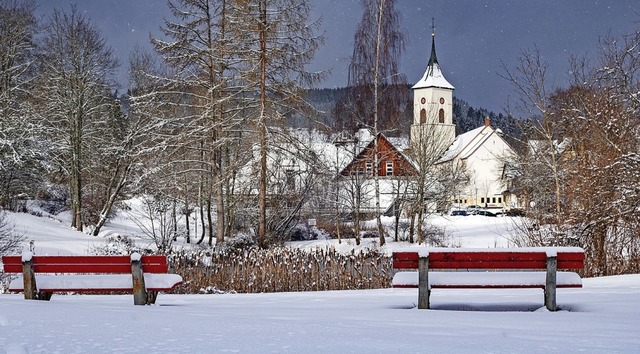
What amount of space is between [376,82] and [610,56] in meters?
12.2

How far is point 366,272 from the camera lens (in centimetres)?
1481

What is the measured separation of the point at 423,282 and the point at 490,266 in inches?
33.9

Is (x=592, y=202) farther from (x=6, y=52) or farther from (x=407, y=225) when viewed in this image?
(x=6, y=52)

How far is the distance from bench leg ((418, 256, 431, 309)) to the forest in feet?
25.6

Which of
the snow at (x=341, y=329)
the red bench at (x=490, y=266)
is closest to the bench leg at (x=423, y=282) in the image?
the red bench at (x=490, y=266)

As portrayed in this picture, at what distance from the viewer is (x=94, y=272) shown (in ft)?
28.1

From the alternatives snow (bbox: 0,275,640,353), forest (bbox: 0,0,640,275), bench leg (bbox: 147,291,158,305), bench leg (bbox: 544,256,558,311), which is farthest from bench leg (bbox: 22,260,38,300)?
forest (bbox: 0,0,640,275)

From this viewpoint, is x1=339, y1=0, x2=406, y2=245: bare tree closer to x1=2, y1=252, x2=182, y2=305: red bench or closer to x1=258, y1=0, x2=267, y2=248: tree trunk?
x1=258, y1=0, x2=267, y2=248: tree trunk

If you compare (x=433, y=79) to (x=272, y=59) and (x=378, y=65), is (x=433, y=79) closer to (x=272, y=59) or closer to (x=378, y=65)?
(x=378, y=65)

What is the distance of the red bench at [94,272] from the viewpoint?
8438 millimetres

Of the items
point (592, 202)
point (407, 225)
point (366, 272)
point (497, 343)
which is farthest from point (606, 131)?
point (407, 225)

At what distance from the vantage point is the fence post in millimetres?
8394

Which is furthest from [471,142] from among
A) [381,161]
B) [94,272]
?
[94,272]

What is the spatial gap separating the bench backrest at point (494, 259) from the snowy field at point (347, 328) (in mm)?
584
